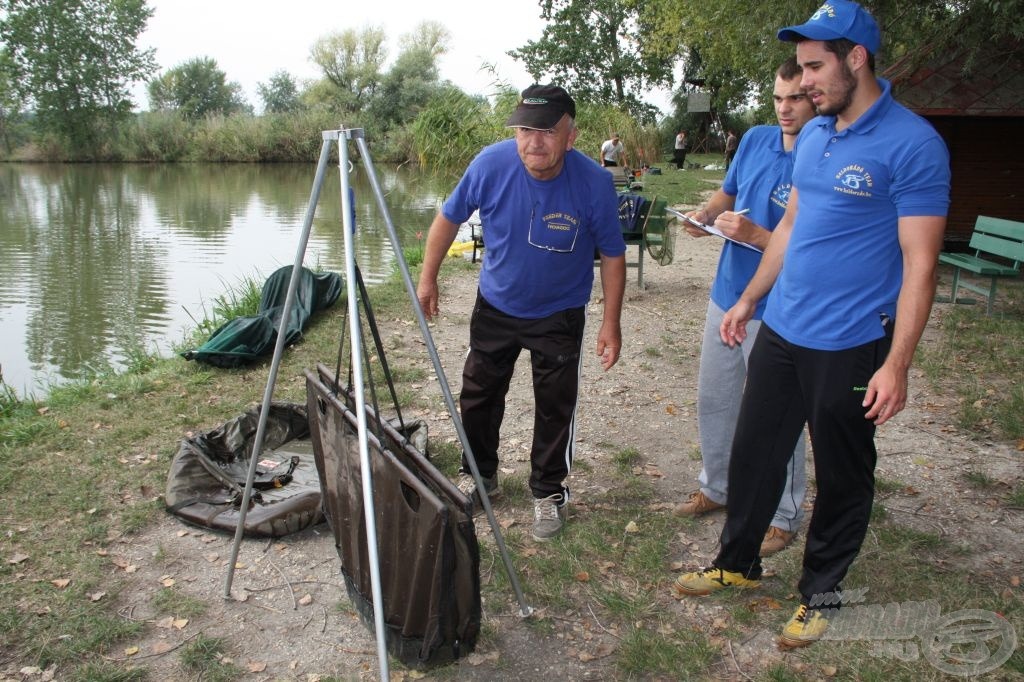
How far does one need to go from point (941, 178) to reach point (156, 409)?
5.22m

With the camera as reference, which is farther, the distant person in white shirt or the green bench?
the distant person in white shirt

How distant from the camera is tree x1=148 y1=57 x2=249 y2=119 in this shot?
247 feet

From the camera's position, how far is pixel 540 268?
3.66 meters

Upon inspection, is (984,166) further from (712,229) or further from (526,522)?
(526,522)

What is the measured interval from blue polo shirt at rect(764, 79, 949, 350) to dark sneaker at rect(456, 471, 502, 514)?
6.57 ft

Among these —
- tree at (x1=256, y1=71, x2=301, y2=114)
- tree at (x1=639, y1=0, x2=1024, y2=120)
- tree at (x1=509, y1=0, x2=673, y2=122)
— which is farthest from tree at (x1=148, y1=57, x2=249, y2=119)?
tree at (x1=639, y1=0, x2=1024, y2=120)

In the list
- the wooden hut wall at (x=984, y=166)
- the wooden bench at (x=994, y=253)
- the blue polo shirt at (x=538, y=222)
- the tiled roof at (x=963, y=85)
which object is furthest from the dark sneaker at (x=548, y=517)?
the wooden hut wall at (x=984, y=166)

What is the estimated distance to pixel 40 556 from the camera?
381 cm

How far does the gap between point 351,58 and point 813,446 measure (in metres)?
59.7

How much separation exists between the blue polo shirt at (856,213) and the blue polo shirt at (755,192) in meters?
0.59

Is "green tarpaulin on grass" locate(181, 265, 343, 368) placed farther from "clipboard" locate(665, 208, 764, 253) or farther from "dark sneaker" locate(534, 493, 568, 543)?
"clipboard" locate(665, 208, 764, 253)

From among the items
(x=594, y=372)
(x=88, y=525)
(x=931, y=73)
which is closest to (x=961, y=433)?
(x=594, y=372)

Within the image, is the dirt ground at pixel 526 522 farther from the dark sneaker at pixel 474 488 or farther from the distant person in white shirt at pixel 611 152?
the distant person in white shirt at pixel 611 152

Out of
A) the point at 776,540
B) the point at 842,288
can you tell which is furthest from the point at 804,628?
the point at 842,288
